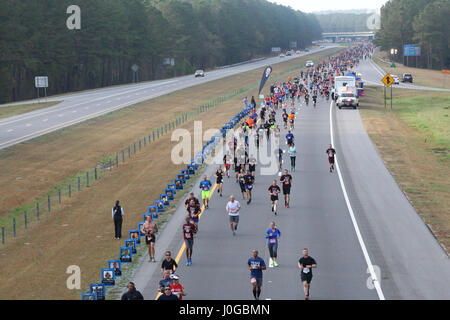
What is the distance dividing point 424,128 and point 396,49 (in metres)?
Answer: 133

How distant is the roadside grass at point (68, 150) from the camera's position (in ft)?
132

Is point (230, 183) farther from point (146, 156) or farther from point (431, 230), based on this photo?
point (146, 156)

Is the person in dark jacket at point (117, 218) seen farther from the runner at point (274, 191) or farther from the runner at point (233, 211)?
the runner at point (274, 191)

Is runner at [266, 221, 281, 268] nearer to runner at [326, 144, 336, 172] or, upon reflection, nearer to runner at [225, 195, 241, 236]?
runner at [225, 195, 241, 236]

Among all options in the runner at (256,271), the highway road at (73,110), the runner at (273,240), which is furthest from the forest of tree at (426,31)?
the runner at (256,271)

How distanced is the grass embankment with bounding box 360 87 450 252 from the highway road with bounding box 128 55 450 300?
2.61ft

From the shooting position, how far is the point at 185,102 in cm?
8269

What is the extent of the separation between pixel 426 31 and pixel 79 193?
13336cm

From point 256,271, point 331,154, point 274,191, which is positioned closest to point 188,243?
point 256,271

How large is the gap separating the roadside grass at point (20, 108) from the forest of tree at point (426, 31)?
101648 millimetres

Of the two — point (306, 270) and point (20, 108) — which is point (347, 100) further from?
point (306, 270)

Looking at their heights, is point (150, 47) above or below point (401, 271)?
above

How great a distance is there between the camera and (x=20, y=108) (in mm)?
76688
